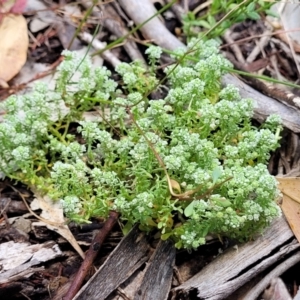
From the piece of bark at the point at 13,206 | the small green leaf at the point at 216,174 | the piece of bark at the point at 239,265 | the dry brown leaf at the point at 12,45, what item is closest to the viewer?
the small green leaf at the point at 216,174

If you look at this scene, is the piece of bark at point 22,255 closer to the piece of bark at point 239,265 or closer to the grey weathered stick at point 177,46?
the piece of bark at point 239,265

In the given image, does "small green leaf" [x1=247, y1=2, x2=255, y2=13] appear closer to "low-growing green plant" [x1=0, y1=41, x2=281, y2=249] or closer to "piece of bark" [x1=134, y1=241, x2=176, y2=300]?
"low-growing green plant" [x1=0, y1=41, x2=281, y2=249]

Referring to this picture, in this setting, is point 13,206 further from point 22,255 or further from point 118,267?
point 118,267

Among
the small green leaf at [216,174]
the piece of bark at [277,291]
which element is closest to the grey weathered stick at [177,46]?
the small green leaf at [216,174]

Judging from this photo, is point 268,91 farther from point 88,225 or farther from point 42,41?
point 42,41

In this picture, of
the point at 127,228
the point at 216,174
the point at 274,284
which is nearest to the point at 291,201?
the point at 274,284

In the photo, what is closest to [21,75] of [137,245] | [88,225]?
[88,225]
